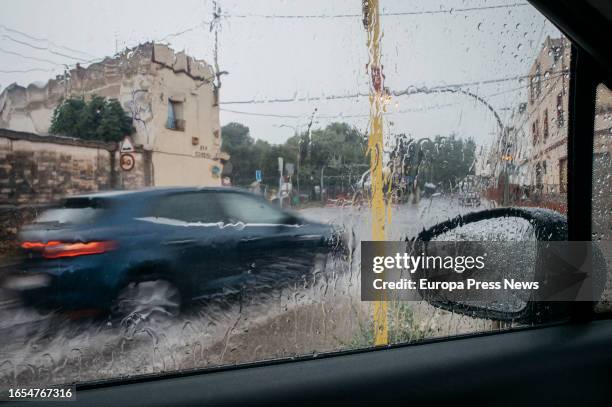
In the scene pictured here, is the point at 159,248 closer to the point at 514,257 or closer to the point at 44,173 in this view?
the point at 44,173

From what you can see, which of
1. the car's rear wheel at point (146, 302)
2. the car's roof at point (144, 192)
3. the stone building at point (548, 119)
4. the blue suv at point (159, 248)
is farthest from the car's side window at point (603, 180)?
the car's rear wheel at point (146, 302)

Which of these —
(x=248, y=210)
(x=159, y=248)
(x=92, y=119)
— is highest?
(x=92, y=119)

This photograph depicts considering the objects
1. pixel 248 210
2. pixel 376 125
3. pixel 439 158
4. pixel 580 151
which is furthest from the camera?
pixel 439 158

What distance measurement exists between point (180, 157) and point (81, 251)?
59 centimetres

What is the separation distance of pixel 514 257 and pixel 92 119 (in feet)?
7.56

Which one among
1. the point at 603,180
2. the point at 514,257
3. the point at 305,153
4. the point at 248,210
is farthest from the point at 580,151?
the point at 248,210

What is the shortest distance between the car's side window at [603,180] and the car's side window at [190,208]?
78.4 inches

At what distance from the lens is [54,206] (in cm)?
191

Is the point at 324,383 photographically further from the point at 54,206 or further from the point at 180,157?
the point at 54,206

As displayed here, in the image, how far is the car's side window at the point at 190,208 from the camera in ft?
6.97

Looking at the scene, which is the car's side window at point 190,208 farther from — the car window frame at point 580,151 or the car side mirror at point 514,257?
the car side mirror at point 514,257

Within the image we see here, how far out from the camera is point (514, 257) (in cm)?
265

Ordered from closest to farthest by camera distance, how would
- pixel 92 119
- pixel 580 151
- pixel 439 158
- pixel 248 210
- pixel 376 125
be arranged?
1. pixel 92 119
2. pixel 248 210
3. pixel 580 151
4. pixel 376 125
5. pixel 439 158

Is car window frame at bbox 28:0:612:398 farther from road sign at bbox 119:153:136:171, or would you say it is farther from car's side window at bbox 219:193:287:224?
road sign at bbox 119:153:136:171
